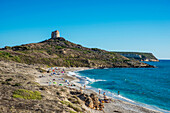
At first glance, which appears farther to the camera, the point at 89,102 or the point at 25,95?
the point at 89,102

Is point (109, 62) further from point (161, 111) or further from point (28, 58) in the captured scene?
point (161, 111)

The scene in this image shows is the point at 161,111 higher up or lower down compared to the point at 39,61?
lower down

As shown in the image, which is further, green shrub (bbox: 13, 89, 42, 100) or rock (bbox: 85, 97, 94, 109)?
rock (bbox: 85, 97, 94, 109)

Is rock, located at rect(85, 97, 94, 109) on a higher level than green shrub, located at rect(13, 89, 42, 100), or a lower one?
lower

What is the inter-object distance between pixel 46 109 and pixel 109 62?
115353 mm

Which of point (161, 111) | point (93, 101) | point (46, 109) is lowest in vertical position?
point (161, 111)

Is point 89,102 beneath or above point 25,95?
beneath

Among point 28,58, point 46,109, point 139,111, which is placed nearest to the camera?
point 46,109

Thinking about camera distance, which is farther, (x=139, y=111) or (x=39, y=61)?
(x=39, y=61)

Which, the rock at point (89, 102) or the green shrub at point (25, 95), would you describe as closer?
the green shrub at point (25, 95)

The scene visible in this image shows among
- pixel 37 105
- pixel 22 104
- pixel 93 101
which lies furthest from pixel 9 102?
pixel 93 101

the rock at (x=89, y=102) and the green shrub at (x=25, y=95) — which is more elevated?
the green shrub at (x=25, y=95)

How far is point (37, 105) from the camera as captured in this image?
1338 cm

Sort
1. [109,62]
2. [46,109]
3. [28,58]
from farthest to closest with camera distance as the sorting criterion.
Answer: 1. [109,62]
2. [28,58]
3. [46,109]
